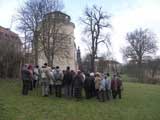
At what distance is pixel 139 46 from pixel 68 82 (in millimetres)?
52402

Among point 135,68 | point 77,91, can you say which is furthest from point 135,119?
point 135,68

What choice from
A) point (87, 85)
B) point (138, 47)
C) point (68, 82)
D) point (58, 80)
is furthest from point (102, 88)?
point (138, 47)

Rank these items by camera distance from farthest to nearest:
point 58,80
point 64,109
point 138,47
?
point 138,47 < point 58,80 < point 64,109

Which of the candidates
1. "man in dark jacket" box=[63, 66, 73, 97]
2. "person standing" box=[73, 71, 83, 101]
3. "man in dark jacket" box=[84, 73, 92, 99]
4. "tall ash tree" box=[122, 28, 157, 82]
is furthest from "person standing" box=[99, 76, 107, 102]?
"tall ash tree" box=[122, 28, 157, 82]

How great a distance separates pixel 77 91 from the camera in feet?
65.5

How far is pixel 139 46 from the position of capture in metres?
70.8

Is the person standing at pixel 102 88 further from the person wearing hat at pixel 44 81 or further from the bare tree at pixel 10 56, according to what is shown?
the bare tree at pixel 10 56

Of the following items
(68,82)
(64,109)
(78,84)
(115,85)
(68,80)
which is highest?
(68,80)

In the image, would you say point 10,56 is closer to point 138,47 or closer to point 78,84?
point 78,84

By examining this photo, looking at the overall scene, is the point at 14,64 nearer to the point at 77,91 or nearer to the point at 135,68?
the point at 77,91

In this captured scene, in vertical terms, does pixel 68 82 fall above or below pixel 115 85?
above

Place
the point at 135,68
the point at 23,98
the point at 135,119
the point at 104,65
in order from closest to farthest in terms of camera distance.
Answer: the point at 135,119, the point at 23,98, the point at 135,68, the point at 104,65

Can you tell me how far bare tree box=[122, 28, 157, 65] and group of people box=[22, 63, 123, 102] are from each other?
161 feet

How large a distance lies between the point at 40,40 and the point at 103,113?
1995cm
